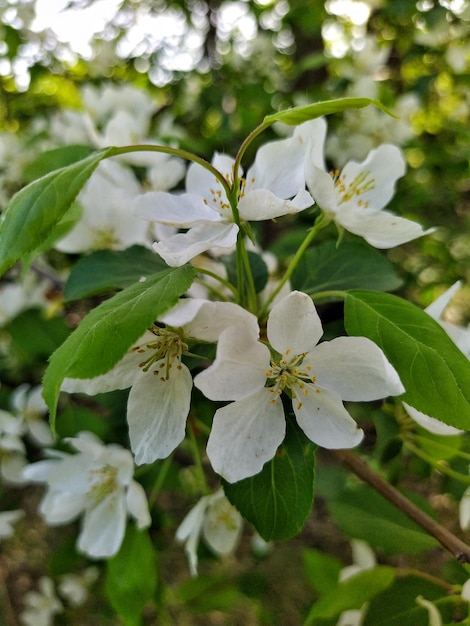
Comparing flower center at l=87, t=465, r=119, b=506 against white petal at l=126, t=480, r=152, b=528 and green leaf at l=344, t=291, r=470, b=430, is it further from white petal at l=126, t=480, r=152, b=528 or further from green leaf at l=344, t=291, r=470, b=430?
green leaf at l=344, t=291, r=470, b=430

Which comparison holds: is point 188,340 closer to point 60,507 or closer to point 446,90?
point 60,507

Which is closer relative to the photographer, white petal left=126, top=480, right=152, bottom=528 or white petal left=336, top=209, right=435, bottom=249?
white petal left=336, top=209, right=435, bottom=249

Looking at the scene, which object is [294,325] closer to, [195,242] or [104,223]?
[195,242]

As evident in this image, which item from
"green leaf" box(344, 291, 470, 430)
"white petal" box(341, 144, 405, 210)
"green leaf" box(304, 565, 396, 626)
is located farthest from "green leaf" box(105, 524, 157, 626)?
"white petal" box(341, 144, 405, 210)

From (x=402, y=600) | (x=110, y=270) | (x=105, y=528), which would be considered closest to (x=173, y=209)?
(x=110, y=270)

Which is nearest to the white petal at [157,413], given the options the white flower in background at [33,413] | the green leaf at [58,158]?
the green leaf at [58,158]

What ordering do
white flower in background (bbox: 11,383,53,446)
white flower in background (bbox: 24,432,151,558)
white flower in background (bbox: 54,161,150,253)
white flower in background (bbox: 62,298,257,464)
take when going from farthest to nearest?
white flower in background (bbox: 11,383,53,446) < white flower in background (bbox: 54,161,150,253) < white flower in background (bbox: 24,432,151,558) < white flower in background (bbox: 62,298,257,464)
